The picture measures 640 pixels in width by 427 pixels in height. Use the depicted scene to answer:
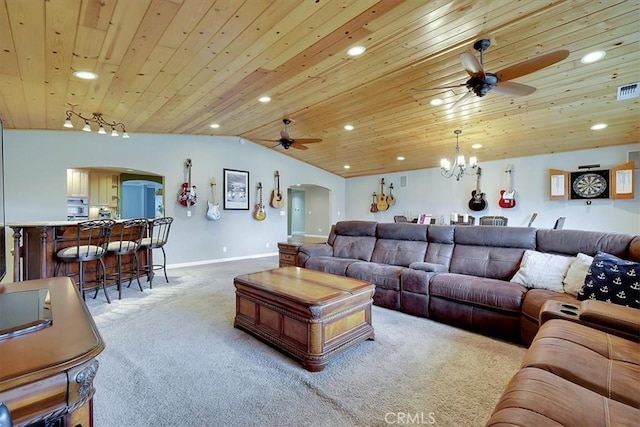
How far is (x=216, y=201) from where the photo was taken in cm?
698

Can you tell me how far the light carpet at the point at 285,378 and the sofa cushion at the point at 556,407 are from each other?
745 mm

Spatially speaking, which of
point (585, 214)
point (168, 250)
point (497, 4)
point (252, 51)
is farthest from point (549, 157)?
point (168, 250)

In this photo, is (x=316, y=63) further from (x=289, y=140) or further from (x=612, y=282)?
(x=612, y=282)

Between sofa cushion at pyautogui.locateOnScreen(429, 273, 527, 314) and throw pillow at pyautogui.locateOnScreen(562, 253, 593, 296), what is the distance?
333 millimetres

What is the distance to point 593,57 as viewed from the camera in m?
3.23

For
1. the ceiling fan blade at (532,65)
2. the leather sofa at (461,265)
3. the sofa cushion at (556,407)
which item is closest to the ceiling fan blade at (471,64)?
the ceiling fan blade at (532,65)

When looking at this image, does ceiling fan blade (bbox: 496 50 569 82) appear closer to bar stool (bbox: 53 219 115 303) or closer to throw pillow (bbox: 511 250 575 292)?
throw pillow (bbox: 511 250 575 292)

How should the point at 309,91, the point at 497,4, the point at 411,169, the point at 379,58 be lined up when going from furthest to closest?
the point at 411,169 → the point at 309,91 → the point at 379,58 → the point at 497,4

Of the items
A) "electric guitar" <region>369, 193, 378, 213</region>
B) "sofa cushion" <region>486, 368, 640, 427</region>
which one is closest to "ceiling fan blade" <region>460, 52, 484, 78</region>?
"sofa cushion" <region>486, 368, 640, 427</region>

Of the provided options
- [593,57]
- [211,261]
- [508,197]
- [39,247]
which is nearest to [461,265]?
[593,57]

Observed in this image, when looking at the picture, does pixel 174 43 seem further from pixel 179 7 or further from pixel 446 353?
pixel 446 353

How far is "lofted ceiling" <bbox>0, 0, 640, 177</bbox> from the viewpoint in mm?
2303

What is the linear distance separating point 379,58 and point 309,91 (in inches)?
47.2

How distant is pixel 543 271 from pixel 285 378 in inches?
102
